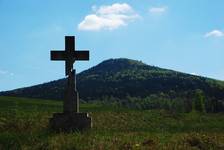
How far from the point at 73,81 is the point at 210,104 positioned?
4944 inches

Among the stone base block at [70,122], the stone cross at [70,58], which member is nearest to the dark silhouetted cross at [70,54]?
the stone cross at [70,58]

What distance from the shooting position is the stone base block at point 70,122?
20438mm

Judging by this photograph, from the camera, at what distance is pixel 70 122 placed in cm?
2058

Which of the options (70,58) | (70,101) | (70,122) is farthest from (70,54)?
(70,122)

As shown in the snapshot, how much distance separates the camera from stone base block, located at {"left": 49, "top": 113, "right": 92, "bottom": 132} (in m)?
20.4

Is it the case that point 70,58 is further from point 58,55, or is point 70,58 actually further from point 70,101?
point 70,101

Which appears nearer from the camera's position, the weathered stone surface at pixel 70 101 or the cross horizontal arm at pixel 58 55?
the weathered stone surface at pixel 70 101

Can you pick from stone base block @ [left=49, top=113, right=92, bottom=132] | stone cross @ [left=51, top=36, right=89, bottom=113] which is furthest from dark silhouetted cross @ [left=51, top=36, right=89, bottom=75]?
stone base block @ [left=49, top=113, right=92, bottom=132]

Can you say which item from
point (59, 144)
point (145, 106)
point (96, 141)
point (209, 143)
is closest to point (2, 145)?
point (59, 144)

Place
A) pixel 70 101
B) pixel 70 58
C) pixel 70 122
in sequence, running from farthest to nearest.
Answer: pixel 70 58 < pixel 70 101 < pixel 70 122

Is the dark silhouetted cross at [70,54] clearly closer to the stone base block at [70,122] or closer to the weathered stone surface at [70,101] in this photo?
the weathered stone surface at [70,101]

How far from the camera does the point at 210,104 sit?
14425 cm

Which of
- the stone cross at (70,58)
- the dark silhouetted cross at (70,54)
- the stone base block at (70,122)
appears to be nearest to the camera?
the stone base block at (70,122)

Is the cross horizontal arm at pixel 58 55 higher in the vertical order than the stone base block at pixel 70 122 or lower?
higher
